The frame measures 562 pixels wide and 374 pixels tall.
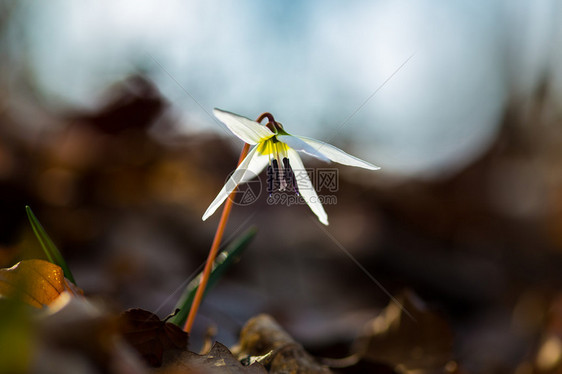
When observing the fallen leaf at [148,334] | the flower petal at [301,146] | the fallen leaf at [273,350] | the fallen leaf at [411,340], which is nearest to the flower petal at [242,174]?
the flower petal at [301,146]

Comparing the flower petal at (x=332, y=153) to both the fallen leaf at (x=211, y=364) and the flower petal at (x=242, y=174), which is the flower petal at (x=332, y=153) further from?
the fallen leaf at (x=211, y=364)

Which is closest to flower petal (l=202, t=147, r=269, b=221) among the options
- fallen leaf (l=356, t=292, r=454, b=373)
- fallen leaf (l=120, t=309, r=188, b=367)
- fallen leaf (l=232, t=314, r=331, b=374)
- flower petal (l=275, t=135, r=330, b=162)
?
flower petal (l=275, t=135, r=330, b=162)

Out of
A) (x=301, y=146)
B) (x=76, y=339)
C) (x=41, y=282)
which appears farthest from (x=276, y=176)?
(x=76, y=339)

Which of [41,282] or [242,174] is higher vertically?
[242,174]

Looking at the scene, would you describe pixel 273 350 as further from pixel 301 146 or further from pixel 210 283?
pixel 301 146

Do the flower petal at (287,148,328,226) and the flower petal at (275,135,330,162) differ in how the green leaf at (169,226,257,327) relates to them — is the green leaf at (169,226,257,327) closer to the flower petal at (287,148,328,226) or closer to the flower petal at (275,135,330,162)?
the flower petal at (287,148,328,226)
